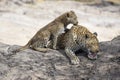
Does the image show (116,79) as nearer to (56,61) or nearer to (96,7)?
(56,61)

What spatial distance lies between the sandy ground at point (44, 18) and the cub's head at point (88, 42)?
850cm

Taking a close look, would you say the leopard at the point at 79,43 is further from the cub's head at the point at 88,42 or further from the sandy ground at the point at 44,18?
the sandy ground at the point at 44,18

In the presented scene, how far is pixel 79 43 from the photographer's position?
9.22m

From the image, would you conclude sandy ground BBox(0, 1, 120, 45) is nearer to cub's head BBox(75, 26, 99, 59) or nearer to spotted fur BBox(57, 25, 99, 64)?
spotted fur BBox(57, 25, 99, 64)

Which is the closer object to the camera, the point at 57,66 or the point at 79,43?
the point at 57,66

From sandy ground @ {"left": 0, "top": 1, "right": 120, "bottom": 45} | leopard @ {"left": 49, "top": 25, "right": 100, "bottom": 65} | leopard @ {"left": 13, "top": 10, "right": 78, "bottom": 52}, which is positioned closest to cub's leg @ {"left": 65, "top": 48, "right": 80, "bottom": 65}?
leopard @ {"left": 49, "top": 25, "right": 100, "bottom": 65}

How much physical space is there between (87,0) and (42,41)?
17.9 meters

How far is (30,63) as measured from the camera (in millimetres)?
8727

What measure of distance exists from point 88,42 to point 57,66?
2.91 ft

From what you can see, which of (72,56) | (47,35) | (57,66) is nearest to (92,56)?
(72,56)

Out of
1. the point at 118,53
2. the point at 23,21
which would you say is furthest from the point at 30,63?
the point at 23,21

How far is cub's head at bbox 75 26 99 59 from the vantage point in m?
8.84

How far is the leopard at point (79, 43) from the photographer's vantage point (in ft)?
29.0

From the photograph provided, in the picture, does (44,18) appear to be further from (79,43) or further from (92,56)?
(92,56)
